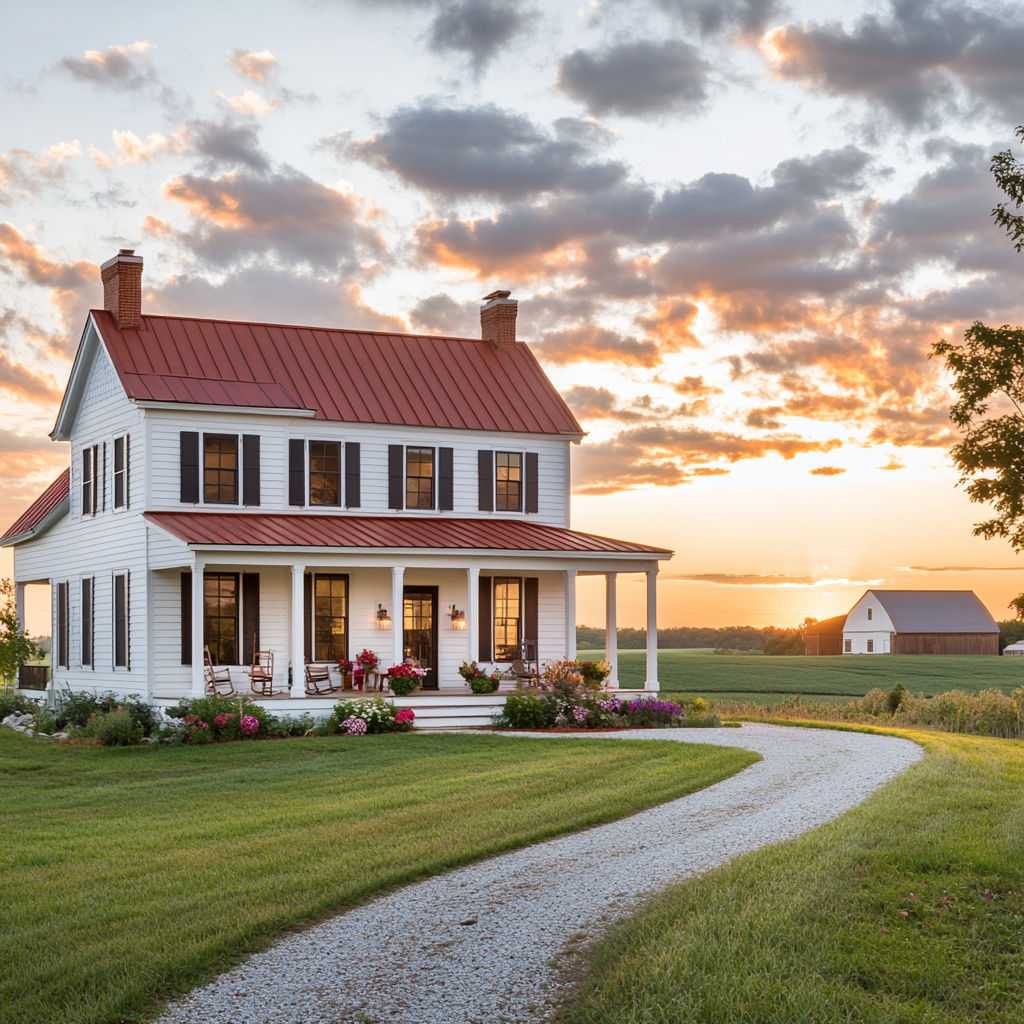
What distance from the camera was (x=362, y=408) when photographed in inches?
965

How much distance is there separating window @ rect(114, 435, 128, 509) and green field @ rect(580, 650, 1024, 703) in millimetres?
19758

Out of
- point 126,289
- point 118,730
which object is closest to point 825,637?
point 126,289

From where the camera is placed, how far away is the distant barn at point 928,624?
2874 inches

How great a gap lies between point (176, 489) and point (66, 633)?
656cm

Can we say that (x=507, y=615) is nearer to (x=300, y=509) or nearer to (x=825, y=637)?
(x=300, y=509)

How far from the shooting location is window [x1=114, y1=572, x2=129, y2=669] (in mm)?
22844

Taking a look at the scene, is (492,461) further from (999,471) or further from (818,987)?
(818,987)

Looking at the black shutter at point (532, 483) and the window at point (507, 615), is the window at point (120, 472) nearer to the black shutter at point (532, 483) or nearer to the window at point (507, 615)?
the window at point (507, 615)

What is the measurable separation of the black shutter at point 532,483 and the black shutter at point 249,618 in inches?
257

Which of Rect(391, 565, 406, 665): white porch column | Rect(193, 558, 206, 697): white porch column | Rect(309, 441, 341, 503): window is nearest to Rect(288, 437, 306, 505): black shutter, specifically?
Rect(309, 441, 341, 503): window

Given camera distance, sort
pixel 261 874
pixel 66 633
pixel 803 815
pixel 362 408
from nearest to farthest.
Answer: pixel 261 874 < pixel 803 815 < pixel 362 408 < pixel 66 633

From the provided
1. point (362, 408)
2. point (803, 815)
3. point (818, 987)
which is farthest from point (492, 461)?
point (818, 987)

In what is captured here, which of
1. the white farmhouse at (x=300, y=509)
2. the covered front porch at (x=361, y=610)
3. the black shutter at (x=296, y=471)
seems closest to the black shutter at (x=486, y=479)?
the white farmhouse at (x=300, y=509)

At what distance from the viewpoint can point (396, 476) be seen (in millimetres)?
24578
